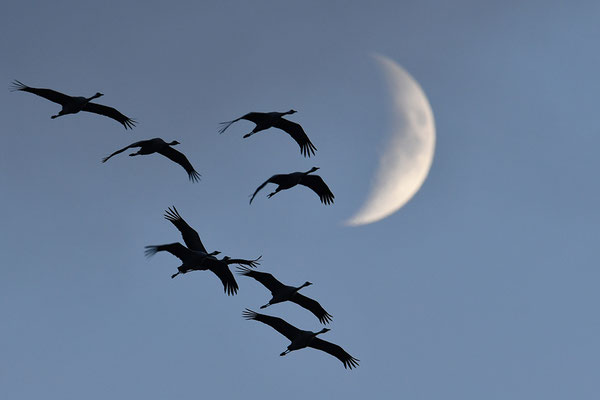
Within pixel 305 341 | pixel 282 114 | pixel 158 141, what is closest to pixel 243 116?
pixel 282 114

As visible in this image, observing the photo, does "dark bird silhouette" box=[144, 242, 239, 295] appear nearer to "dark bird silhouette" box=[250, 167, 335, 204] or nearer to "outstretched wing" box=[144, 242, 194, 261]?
"outstretched wing" box=[144, 242, 194, 261]

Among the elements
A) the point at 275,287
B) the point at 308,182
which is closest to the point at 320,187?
the point at 308,182

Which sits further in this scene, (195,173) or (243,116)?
(195,173)

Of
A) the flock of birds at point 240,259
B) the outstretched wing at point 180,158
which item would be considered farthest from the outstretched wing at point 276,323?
the outstretched wing at point 180,158

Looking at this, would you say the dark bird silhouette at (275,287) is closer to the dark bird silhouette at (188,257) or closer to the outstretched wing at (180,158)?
→ the dark bird silhouette at (188,257)

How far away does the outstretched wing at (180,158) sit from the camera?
37.3 m

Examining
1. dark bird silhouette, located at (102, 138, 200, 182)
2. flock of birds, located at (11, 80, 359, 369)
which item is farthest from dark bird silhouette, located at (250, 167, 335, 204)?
dark bird silhouette, located at (102, 138, 200, 182)

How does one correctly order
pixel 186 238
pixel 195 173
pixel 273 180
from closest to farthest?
pixel 273 180 < pixel 186 238 < pixel 195 173

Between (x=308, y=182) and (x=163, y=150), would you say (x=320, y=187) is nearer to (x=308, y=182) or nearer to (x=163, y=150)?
(x=308, y=182)

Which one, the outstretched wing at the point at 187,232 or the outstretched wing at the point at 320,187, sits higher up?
the outstretched wing at the point at 320,187

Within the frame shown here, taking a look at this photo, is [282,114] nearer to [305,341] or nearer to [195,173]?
[195,173]

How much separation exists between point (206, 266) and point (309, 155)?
620 cm

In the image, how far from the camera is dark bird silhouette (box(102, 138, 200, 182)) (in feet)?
117

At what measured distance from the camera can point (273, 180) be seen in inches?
1332
